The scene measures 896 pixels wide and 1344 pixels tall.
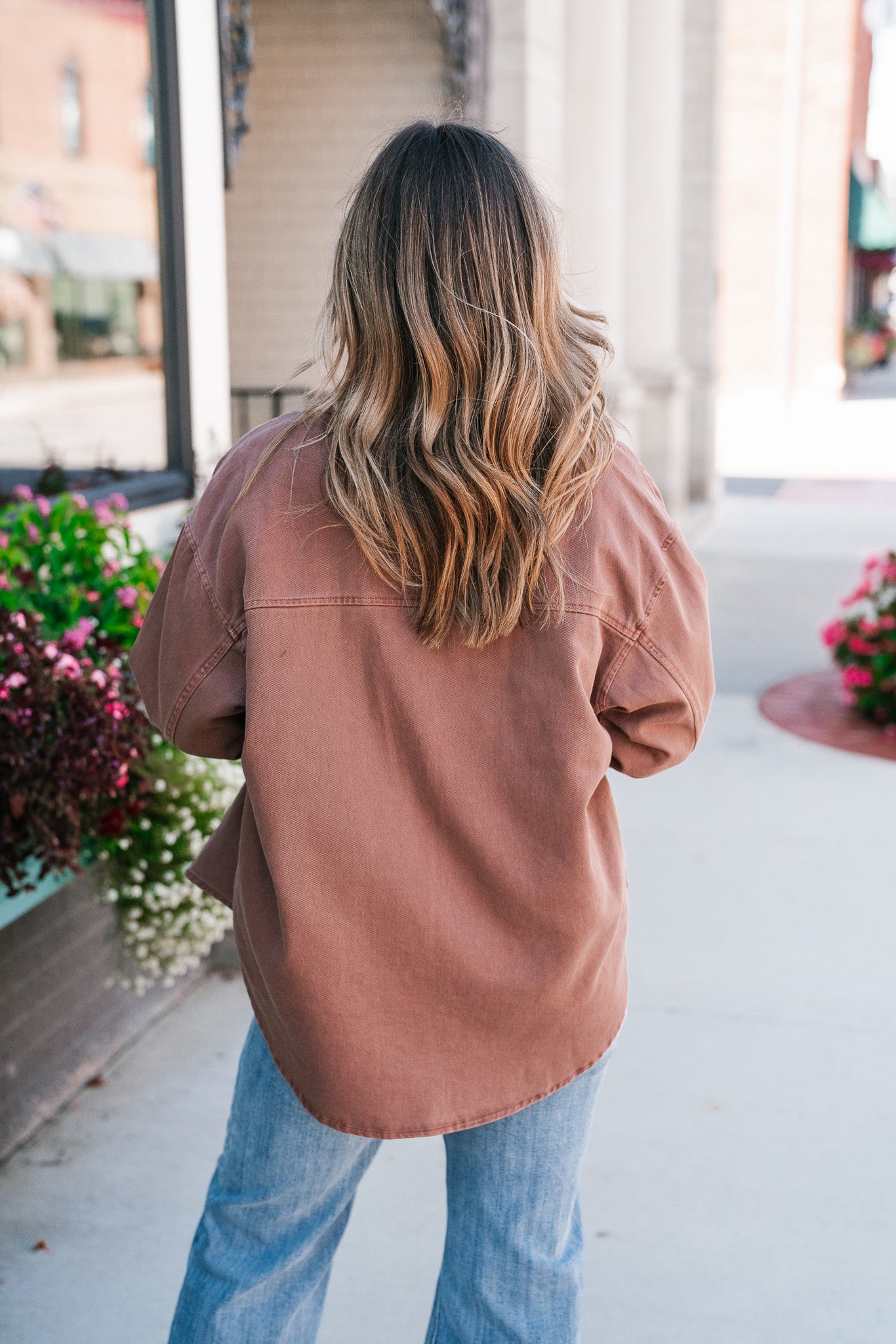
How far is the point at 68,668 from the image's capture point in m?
2.60

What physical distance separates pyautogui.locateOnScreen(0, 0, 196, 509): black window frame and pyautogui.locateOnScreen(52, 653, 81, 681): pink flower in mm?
1265

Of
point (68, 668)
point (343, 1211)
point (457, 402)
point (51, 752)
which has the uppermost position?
point (457, 402)

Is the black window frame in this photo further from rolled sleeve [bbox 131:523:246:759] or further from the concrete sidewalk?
rolled sleeve [bbox 131:523:246:759]

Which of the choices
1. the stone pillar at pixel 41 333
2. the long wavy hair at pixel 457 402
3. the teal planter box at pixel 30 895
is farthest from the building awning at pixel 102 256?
the long wavy hair at pixel 457 402

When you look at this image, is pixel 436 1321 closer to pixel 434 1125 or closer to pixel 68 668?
pixel 434 1125

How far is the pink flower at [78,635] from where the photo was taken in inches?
107

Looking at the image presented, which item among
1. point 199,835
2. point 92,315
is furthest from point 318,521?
point 92,315

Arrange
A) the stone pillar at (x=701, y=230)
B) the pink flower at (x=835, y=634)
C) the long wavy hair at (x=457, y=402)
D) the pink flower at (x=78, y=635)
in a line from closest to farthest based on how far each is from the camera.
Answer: the long wavy hair at (x=457, y=402)
the pink flower at (x=78, y=635)
the pink flower at (x=835, y=634)
the stone pillar at (x=701, y=230)

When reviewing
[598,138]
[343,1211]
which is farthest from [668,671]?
[598,138]

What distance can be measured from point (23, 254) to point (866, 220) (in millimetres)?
27177

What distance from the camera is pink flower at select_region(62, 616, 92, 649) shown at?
2.73 meters

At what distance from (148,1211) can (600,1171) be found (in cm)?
96

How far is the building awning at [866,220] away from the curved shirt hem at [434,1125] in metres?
31.4

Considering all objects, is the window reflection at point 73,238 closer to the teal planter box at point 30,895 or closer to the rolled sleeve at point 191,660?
the teal planter box at point 30,895
